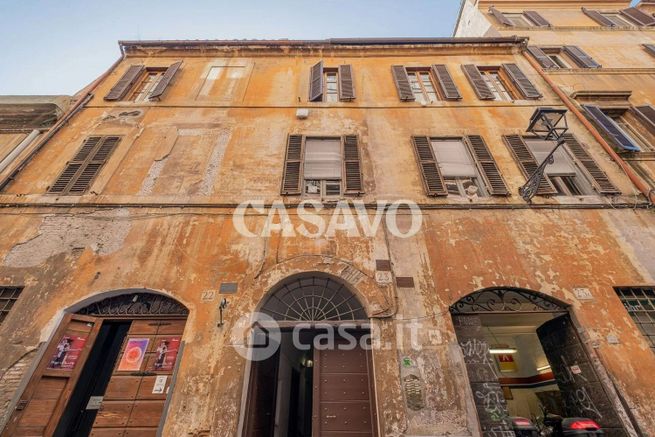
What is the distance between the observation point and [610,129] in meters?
7.63

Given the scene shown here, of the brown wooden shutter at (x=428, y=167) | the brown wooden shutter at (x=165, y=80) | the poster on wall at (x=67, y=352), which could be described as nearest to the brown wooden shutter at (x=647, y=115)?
the brown wooden shutter at (x=428, y=167)

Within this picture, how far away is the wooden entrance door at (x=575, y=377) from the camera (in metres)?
4.30

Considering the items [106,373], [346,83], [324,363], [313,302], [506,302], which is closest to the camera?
[324,363]

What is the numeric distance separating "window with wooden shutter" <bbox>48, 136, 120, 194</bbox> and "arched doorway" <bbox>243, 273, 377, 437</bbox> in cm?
490

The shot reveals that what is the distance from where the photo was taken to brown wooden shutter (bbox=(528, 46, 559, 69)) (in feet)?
32.3

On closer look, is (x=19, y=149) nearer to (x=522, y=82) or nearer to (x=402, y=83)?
(x=402, y=83)

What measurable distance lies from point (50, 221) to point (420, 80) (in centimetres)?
997

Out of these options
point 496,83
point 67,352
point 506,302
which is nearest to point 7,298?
point 67,352

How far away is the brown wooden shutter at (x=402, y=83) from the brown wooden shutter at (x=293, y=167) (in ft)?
10.7

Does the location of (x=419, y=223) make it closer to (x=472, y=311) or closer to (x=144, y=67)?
(x=472, y=311)

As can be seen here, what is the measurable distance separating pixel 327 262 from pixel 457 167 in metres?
3.93

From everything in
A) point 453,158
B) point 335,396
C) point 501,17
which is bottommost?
point 335,396

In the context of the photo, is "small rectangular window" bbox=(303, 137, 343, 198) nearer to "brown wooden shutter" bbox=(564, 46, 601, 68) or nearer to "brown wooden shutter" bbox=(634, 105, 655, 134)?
"brown wooden shutter" bbox=(634, 105, 655, 134)

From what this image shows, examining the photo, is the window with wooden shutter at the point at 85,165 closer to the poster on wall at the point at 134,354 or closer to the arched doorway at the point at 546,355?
the poster on wall at the point at 134,354
